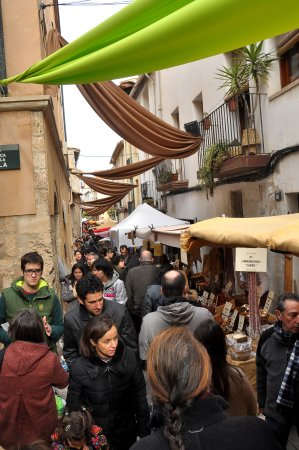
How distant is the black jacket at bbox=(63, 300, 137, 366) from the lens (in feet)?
13.0

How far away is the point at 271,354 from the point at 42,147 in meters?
4.81

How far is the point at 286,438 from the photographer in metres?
3.05

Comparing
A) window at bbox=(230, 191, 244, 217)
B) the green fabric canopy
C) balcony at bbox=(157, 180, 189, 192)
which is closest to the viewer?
the green fabric canopy

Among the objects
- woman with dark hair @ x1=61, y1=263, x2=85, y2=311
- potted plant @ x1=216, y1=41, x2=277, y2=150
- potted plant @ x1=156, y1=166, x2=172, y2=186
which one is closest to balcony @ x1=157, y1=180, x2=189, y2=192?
potted plant @ x1=156, y1=166, x2=172, y2=186

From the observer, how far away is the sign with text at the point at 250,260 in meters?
4.95

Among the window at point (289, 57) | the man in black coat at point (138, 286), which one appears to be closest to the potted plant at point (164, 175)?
the window at point (289, 57)

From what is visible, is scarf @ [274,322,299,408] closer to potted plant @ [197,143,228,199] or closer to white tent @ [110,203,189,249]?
potted plant @ [197,143,228,199]

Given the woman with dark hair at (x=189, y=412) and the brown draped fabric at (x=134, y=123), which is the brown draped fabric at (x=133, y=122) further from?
the woman with dark hair at (x=189, y=412)

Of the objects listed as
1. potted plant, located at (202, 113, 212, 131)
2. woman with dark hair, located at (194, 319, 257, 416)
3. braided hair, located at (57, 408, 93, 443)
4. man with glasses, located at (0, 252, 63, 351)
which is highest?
potted plant, located at (202, 113, 212, 131)

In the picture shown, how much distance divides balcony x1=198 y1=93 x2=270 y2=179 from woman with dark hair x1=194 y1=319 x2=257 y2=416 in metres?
6.81

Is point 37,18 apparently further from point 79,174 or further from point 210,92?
point 210,92

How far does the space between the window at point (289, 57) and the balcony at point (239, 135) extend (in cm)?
67

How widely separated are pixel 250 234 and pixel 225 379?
2551 millimetres

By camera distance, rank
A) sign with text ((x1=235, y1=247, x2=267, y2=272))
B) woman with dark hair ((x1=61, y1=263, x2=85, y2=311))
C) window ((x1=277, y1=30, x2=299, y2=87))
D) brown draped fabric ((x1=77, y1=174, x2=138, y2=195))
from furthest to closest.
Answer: brown draped fabric ((x1=77, y1=174, x2=138, y2=195)), window ((x1=277, y1=30, x2=299, y2=87)), woman with dark hair ((x1=61, y1=263, x2=85, y2=311)), sign with text ((x1=235, y1=247, x2=267, y2=272))
